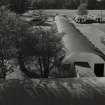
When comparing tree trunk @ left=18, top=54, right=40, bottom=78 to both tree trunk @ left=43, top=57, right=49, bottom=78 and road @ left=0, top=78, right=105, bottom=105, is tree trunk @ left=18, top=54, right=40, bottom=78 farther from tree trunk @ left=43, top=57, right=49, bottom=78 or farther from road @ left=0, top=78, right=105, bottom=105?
road @ left=0, top=78, right=105, bottom=105

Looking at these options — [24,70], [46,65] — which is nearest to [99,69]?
[46,65]

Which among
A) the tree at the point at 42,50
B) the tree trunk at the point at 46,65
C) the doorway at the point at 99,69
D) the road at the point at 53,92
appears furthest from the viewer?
the tree at the point at 42,50

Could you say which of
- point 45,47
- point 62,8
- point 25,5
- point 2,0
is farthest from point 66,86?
point 62,8

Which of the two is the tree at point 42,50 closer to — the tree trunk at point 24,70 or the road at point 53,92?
the tree trunk at point 24,70

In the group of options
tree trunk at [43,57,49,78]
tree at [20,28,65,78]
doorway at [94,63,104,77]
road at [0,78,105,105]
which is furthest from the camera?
tree at [20,28,65,78]

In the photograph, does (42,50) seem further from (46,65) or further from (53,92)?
Result: (53,92)

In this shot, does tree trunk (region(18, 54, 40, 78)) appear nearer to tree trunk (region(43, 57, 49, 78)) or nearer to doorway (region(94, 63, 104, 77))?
tree trunk (region(43, 57, 49, 78))

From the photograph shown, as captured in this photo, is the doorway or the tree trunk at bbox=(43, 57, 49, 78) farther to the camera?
the tree trunk at bbox=(43, 57, 49, 78)

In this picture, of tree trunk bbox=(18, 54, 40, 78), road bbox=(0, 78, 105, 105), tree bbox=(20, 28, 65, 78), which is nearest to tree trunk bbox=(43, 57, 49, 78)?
tree bbox=(20, 28, 65, 78)

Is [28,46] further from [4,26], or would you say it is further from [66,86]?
[66,86]

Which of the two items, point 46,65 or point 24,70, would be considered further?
point 46,65

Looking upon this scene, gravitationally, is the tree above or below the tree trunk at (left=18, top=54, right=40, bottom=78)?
above

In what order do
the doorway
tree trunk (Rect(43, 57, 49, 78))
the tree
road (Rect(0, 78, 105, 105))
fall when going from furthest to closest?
the tree
tree trunk (Rect(43, 57, 49, 78))
the doorway
road (Rect(0, 78, 105, 105))

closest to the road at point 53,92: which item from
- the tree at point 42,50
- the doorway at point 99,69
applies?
A: the doorway at point 99,69
